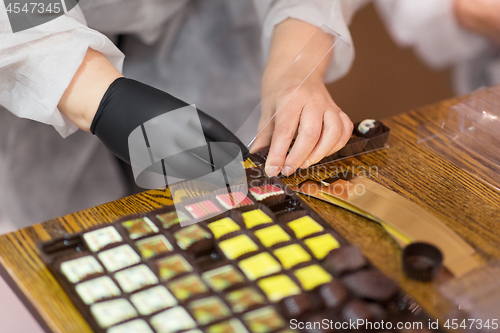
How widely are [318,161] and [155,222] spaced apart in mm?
289

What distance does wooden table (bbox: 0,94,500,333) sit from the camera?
1.73 feet

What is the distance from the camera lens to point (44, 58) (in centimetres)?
75

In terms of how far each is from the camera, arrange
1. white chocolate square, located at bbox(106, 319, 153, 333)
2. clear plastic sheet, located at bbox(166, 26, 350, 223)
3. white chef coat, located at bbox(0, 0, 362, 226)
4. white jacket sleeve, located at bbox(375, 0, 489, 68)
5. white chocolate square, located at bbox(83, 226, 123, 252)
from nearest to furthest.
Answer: white chocolate square, located at bbox(106, 319, 153, 333) → white chocolate square, located at bbox(83, 226, 123, 252) → clear plastic sheet, located at bbox(166, 26, 350, 223) → white chef coat, located at bbox(0, 0, 362, 226) → white jacket sleeve, located at bbox(375, 0, 489, 68)

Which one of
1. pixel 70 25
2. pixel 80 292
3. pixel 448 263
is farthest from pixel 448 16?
pixel 80 292

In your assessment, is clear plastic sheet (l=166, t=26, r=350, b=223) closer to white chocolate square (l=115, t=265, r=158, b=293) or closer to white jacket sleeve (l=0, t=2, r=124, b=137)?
white chocolate square (l=115, t=265, r=158, b=293)

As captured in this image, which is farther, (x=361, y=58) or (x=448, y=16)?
(x=361, y=58)

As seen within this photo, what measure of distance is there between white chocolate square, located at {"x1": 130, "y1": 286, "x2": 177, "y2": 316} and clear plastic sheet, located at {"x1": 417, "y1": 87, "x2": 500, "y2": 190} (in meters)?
0.53

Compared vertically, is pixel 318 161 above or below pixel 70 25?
below

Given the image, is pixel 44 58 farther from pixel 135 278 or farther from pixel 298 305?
pixel 298 305

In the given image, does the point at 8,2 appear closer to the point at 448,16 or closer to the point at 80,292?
the point at 80,292

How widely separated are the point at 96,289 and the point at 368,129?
1.68ft

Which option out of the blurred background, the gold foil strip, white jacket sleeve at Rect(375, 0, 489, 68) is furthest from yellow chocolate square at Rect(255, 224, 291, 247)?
the blurred background

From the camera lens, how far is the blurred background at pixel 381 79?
5.96 ft

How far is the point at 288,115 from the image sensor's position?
31.1 inches
